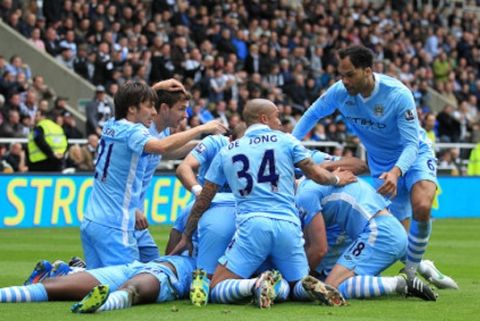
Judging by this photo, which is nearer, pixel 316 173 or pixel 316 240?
pixel 316 173

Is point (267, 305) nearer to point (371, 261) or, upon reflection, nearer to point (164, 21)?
point (371, 261)

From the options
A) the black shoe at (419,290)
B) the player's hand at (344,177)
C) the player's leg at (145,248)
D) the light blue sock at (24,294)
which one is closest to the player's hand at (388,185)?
the player's hand at (344,177)

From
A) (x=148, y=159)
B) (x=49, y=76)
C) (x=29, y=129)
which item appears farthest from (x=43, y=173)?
(x=148, y=159)

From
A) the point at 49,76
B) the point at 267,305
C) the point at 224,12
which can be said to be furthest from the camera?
the point at 224,12

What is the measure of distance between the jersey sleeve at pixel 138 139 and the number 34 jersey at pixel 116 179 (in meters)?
0.07

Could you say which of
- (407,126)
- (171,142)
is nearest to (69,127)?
(407,126)

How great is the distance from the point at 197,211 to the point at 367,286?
156 cm

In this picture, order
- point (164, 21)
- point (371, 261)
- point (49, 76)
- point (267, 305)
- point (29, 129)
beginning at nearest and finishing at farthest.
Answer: point (267, 305) → point (371, 261) → point (29, 129) → point (49, 76) → point (164, 21)

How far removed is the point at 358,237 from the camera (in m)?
10.4

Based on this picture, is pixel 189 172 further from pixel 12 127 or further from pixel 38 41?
pixel 38 41

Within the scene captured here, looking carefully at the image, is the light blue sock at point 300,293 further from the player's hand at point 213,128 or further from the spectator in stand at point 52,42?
the spectator in stand at point 52,42

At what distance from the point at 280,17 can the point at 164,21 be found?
4853 mm

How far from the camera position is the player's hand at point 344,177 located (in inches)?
408

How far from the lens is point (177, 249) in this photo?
10.5 metres
